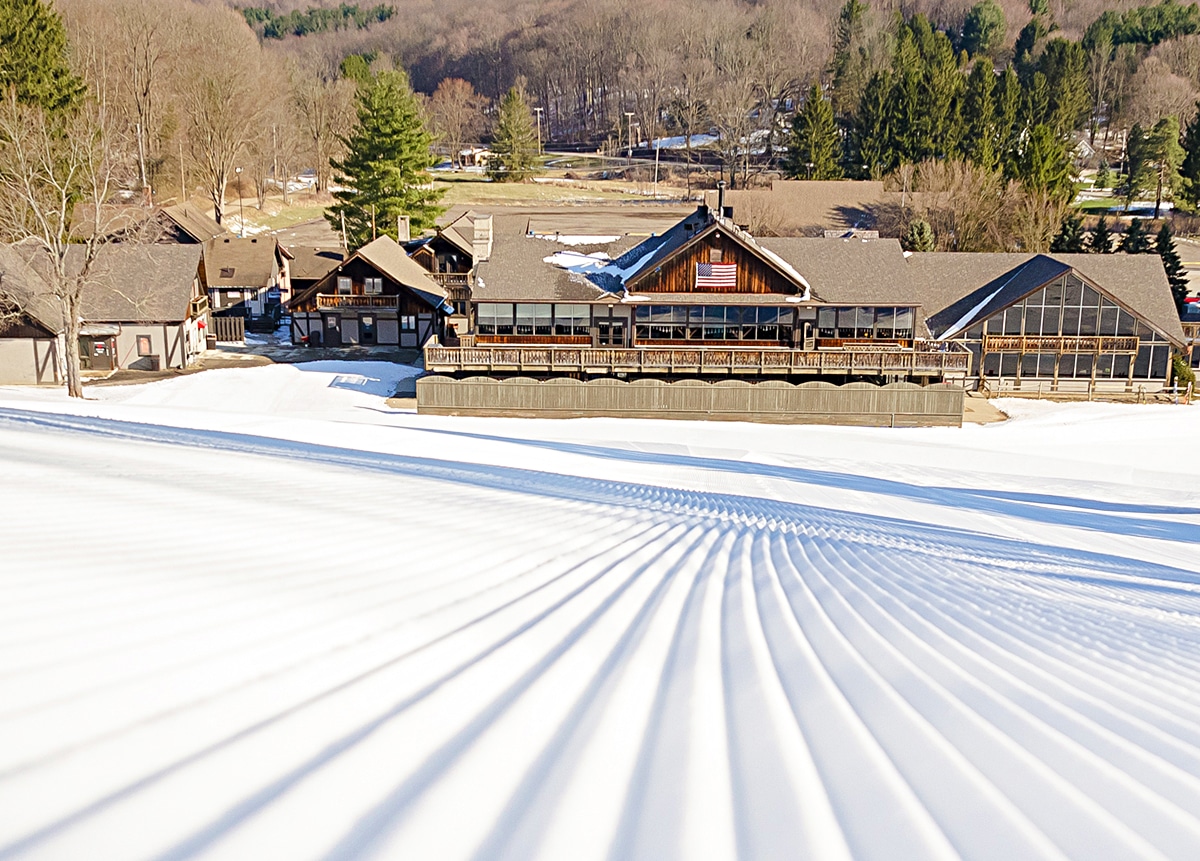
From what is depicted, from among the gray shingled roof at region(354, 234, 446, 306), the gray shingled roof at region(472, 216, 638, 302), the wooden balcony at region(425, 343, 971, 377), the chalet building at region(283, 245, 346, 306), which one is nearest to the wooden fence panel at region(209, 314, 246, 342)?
the chalet building at region(283, 245, 346, 306)

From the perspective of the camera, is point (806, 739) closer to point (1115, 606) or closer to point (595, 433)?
point (1115, 606)

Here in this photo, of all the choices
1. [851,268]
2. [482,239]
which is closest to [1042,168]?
[851,268]

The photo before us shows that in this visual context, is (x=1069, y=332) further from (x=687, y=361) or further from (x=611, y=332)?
(x=611, y=332)

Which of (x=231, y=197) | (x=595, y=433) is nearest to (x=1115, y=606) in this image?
(x=595, y=433)

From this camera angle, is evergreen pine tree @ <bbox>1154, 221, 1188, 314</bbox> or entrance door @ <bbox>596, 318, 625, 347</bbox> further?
evergreen pine tree @ <bbox>1154, 221, 1188, 314</bbox>

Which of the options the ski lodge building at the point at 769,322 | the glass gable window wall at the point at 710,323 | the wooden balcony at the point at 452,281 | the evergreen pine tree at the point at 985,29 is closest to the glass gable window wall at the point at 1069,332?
the ski lodge building at the point at 769,322

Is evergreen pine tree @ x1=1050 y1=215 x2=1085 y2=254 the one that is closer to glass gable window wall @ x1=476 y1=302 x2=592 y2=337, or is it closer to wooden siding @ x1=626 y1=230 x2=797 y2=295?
wooden siding @ x1=626 y1=230 x2=797 y2=295

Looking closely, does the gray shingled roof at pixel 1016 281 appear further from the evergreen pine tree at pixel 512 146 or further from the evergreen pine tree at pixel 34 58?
the evergreen pine tree at pixel 512 146
